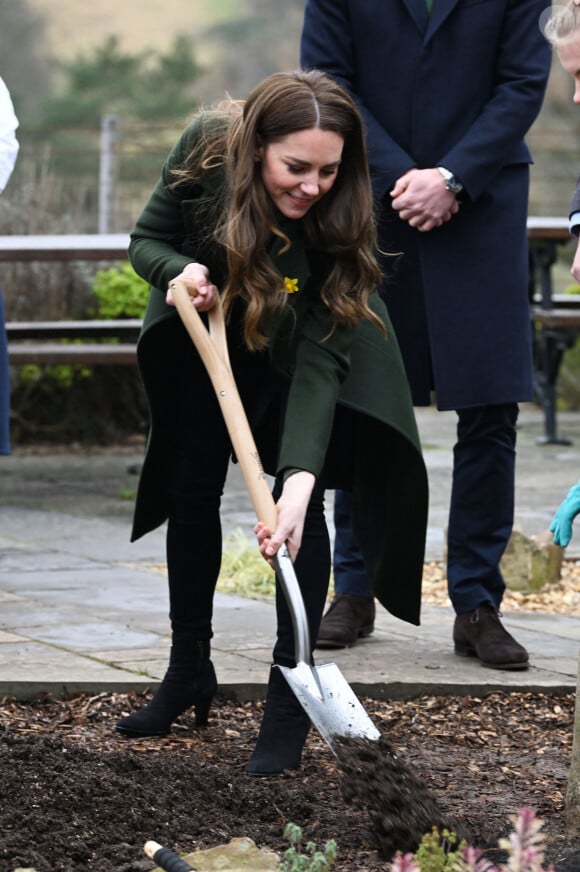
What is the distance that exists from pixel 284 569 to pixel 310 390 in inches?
15.1

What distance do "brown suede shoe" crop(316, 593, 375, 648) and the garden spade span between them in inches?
37.7

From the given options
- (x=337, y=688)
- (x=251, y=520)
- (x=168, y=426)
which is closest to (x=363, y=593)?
(x=168, y=426)

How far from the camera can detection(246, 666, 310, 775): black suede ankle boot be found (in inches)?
122

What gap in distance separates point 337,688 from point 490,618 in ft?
3.96

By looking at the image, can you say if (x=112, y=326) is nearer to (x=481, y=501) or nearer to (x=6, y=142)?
(x=6, y=142)

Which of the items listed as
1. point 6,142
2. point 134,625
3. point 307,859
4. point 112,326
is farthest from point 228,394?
point 112,326

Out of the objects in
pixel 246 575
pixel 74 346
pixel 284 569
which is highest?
pixel 74 346

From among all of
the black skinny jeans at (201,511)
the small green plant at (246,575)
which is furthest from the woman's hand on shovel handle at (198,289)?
the small green plant at (246,575)

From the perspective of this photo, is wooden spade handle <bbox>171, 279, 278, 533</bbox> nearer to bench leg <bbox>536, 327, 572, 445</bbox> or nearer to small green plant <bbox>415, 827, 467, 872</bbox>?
small green plant <bbox>415, 827, 467, 872</bbox>

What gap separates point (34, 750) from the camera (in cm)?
304

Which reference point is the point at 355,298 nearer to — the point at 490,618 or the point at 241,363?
the point at 241,363

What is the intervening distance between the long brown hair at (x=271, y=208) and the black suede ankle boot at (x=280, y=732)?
0.69 m

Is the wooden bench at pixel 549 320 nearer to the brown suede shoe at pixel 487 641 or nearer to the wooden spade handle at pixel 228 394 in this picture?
the brown suede shoe at pixel 487 641

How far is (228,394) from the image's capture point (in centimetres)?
305
